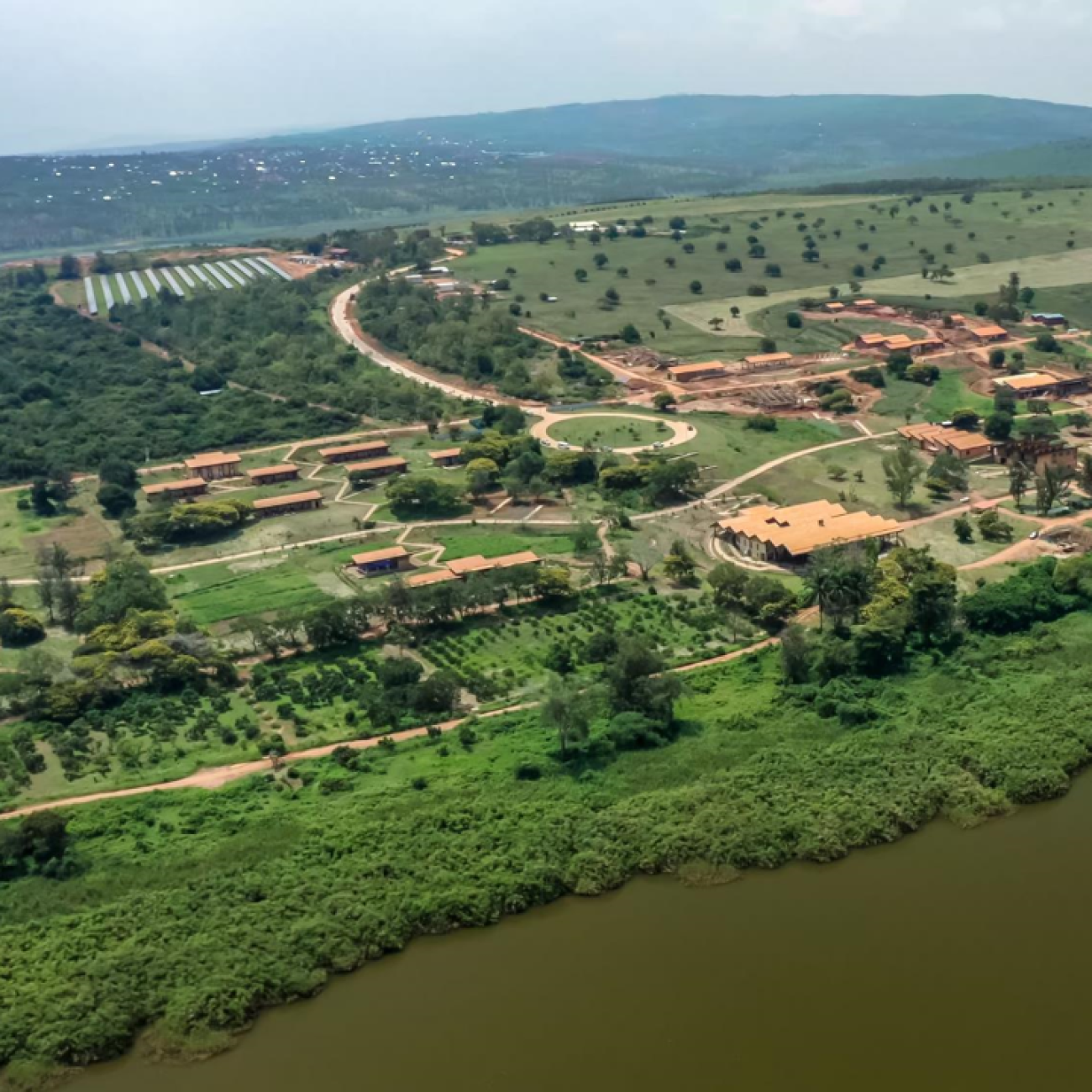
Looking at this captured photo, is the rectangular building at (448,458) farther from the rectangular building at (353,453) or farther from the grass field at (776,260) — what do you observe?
the grass field at (776,260)

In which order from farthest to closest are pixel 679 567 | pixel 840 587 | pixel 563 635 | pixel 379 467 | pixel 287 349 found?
pixel 287 349 → pixel 379 467 → pixel 679 567 → pixel 563 635 → pixel 840 587

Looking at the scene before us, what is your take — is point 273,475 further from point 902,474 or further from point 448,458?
point 902,474

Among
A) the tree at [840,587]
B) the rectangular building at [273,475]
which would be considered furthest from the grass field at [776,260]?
the tree at [840,587]

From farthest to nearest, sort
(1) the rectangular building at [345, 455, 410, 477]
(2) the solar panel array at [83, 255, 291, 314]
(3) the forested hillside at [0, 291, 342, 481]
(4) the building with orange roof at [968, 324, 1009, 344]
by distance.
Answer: (2) the solar panel array at [83, 255, 291, 314]
(4) the building with orange roof at [968, 324, 1009, 344]
(3) the forested hillside at [0, 291, 342, 481]
(1) the rectangular building at [345, 455, 410, 477]

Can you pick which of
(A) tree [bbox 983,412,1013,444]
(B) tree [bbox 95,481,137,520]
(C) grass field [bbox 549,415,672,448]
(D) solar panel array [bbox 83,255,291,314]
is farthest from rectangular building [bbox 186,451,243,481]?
(D) solar panel array [bbox 83,255,291,314]

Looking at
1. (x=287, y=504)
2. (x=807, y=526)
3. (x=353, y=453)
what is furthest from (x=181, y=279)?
(x=807, y=526)

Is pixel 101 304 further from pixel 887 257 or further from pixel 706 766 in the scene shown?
pixel 706 766

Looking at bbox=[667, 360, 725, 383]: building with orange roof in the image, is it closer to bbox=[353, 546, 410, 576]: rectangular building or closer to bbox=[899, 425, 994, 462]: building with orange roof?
bbox=[899, 425, 994, 462]: building with orange roof
